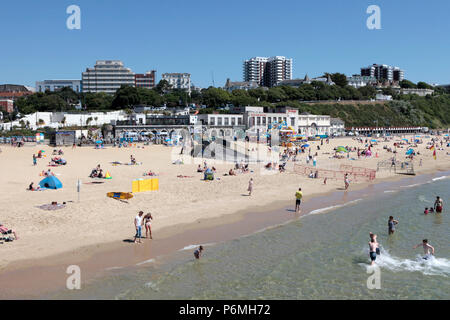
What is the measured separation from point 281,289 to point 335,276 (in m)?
2.31

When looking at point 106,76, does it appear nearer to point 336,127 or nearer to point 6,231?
point 336,127

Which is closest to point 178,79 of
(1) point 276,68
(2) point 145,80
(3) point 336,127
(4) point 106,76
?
(2) point 145,80

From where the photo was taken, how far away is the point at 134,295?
447 inches

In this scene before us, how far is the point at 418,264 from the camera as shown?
1477 cm

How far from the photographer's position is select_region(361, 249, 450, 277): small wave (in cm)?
1420

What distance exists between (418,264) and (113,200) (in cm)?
1468

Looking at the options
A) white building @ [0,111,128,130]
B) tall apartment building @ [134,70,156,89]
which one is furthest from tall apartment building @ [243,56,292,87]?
Result: white building @ [0,111,128,130]

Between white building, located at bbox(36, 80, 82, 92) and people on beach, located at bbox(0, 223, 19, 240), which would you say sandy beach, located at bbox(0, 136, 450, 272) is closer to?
people on beach, located at bbox(0, 223, 19, 240)

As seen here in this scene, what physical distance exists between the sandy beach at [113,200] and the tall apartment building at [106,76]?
106592 millimetres

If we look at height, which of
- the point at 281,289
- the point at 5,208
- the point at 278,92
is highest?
the point at 278,92

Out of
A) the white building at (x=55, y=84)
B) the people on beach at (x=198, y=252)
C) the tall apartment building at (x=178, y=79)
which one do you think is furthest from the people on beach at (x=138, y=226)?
the white building at (x=55, y=84)
